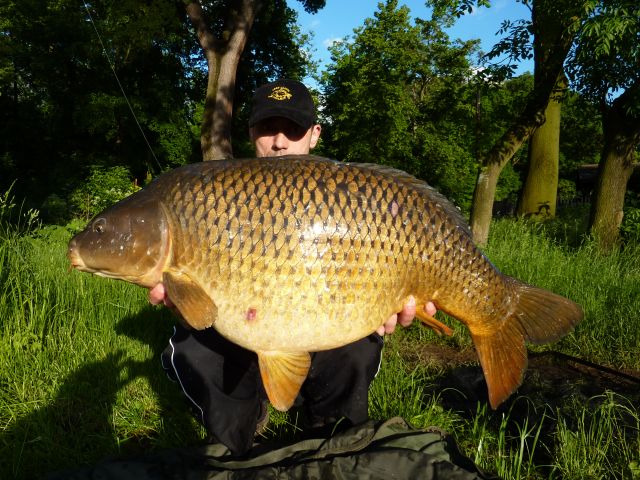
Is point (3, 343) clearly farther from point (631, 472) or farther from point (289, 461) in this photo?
point (631, 472)

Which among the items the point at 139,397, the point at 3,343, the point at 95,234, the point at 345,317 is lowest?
the point at 139,397

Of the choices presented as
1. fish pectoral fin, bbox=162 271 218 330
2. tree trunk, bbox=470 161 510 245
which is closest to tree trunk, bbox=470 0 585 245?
tree trunk, bbox=470 161 510 245

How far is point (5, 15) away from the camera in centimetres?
1234


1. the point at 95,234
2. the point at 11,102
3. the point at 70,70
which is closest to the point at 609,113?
the point at 95,234

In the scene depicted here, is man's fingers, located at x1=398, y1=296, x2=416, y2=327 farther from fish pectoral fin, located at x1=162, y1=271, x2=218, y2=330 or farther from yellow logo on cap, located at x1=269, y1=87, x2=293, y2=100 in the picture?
yellow logo on cap, located at x1=269, y1=87, x2=293, y2=100

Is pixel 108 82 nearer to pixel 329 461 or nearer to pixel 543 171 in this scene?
pixel 543 171

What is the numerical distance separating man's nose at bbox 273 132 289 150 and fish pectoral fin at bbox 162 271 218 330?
0.91m

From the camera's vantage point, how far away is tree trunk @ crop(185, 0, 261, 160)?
6738mm

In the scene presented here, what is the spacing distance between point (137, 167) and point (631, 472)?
1420cm

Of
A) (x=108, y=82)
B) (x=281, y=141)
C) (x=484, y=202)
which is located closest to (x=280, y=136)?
(x=281, y=141)

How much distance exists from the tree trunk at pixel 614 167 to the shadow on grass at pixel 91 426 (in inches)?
181

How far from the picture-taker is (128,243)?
1.29 metres

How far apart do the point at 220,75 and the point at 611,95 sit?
4.89 metres

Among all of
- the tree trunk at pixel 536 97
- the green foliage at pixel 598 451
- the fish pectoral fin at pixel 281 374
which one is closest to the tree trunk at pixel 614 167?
the tree trunk at pixel 536 97
